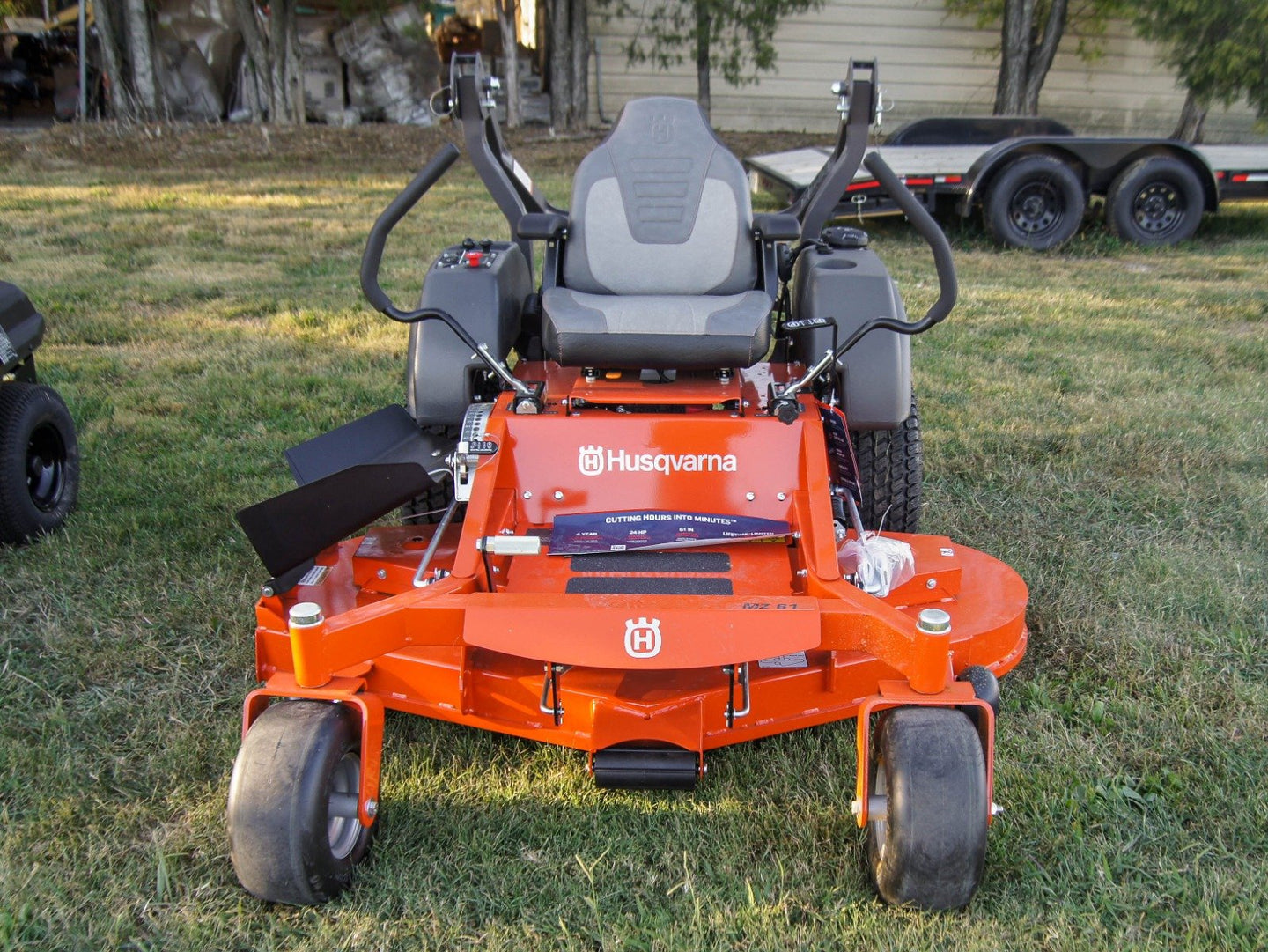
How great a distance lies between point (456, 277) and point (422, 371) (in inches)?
12.8

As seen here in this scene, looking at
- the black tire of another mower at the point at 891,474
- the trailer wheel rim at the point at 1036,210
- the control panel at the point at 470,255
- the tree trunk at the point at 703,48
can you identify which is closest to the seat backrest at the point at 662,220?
the control panel at the point at 470,255

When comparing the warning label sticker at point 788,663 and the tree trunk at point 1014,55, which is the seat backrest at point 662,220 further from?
the tree trunk at point 1014,55

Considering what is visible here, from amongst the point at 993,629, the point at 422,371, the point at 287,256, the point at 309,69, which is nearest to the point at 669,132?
the point at 422,371

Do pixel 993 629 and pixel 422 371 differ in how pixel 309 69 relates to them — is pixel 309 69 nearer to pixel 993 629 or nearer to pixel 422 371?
pixel 422 371

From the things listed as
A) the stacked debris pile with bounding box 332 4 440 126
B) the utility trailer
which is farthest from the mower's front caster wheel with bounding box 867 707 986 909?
the stacked debris pile with bounding box 332 4 440 126

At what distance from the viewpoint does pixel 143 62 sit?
13.8 meters

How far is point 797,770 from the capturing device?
2773 millimetres

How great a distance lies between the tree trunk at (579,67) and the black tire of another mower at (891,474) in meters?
11.5

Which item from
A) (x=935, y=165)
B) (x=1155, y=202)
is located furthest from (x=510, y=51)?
(x=1155, y=202)

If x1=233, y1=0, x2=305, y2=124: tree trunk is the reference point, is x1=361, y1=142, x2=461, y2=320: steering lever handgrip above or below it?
below

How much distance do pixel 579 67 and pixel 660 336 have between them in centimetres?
1247

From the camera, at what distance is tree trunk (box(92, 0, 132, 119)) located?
13469 millimetres

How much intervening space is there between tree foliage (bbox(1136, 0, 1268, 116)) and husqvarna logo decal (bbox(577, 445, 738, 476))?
11.0 metres

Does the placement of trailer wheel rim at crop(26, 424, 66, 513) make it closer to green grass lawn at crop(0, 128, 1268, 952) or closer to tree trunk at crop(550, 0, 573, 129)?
green grass lawn at crop(0, 128, 1268, 952)
